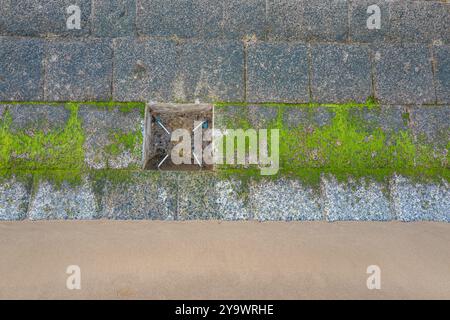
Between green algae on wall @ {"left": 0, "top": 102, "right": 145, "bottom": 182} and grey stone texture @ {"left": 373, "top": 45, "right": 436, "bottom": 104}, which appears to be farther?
grey stone texture @ {"left": 373, "top": 45, "right": 436, "bottom": 104}

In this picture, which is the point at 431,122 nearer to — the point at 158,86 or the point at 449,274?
the point at 449,274

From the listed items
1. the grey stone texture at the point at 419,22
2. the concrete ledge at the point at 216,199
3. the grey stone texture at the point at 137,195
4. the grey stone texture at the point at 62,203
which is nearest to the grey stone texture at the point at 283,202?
the concrete ledge at the point at 216,199

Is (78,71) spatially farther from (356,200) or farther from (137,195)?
(356,200)

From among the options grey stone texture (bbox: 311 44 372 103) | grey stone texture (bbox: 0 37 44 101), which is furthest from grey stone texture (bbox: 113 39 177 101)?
grey stone texture (bbox: 311 44 372 103)

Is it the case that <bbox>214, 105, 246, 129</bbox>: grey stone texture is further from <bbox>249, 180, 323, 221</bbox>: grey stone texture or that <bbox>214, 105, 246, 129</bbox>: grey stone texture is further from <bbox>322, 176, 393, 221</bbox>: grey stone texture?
<bbox>322, 176, 393, 221</bbox>: grey stone texture

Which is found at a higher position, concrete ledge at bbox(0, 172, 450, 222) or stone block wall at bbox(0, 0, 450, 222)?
stone block wall at bbox(0, 0, 450, 222)

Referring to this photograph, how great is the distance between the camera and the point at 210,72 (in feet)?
8.68

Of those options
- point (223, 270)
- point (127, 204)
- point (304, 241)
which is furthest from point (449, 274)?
point (127, 204)

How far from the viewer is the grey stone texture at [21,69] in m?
2.57

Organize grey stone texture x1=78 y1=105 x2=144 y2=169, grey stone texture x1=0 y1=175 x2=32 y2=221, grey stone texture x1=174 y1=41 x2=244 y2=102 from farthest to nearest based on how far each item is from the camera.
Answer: grey stone texture x1=174 y1=41 x2=244 y2=102
grey stone texture x1=78 y1=105 x2=144 y2=169
grey stone texture x1=0 y1=175 x2=32 y2=221

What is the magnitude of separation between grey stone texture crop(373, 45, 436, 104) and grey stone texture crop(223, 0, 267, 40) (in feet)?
3.00

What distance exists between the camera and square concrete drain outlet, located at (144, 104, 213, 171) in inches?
109

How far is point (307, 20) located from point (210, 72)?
0.87 m

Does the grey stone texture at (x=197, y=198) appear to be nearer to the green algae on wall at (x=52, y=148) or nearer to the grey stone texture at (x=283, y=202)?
the grey stone texture at (x=283, y=202)
